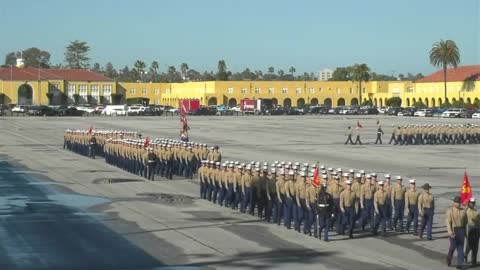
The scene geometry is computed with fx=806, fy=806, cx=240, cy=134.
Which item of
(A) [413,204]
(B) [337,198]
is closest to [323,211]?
(B) [337,198]

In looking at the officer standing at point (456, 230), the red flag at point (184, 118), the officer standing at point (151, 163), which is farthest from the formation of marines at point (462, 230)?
the red flag at point (184, 118)

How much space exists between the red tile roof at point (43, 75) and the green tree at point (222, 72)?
4107cm

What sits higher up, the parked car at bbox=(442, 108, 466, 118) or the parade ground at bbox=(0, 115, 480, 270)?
the parked car at bbox=(442, 108, 466, 118)

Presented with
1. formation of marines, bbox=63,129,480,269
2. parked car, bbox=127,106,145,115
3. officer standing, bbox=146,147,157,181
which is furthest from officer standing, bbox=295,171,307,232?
parked car, bbox=127,106,145,115

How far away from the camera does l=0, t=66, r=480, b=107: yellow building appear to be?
129m

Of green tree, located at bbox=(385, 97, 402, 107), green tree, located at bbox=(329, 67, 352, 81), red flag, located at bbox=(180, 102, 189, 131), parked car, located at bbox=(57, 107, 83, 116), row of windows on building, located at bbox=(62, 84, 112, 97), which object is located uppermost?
green tree, located at bbox=(329, 67, 352, 81)

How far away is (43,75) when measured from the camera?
13350cm

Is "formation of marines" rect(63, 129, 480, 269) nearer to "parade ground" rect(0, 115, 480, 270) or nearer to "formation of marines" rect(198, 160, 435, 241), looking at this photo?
"formation of marines" rect(198, 160, 435, 241)

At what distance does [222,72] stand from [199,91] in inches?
1531

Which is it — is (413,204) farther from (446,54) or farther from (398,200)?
(446,54)

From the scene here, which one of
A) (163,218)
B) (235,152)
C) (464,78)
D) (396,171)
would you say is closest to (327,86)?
(464,78)

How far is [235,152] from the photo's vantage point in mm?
39719

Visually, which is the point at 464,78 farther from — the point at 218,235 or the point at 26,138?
the point at 218,235

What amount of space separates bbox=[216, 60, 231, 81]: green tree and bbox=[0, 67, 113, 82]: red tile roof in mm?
41068
